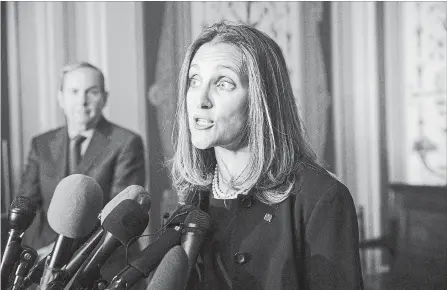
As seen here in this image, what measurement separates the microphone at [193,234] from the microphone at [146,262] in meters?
0.01

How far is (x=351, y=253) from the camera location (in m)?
0.69

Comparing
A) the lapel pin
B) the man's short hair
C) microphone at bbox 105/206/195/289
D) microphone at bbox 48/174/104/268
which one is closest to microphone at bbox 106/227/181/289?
microphone at bbox 105/206/195/289

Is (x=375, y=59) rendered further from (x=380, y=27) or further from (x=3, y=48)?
(x=3, y=48)

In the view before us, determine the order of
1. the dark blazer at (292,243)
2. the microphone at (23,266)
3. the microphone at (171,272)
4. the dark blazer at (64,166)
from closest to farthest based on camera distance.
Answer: the microphone at (171,272)
the microphone at (23,266)
the dark blazer at (292,243)
the dark blazer at (64,166)

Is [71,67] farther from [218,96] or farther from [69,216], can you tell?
[69,216]

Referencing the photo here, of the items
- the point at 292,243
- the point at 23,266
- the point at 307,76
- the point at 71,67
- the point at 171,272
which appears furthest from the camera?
the point at 307,76

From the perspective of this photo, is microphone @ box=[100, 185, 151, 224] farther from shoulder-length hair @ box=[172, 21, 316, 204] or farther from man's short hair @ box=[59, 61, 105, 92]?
man's short hair @ box=[59, 61, 105, 92]

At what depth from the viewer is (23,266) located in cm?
56

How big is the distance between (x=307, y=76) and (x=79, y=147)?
0.69 metres

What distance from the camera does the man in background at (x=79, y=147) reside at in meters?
1.16

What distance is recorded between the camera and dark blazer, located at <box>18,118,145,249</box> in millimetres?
1139

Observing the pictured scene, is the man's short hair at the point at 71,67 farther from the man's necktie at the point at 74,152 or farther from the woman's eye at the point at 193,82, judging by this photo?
the woman's eye at the point at 193,82

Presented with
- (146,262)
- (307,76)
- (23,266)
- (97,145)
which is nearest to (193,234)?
(146,262)

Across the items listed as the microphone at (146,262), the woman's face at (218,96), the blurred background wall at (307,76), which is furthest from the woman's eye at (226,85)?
the blurred background wall at (307,76)
